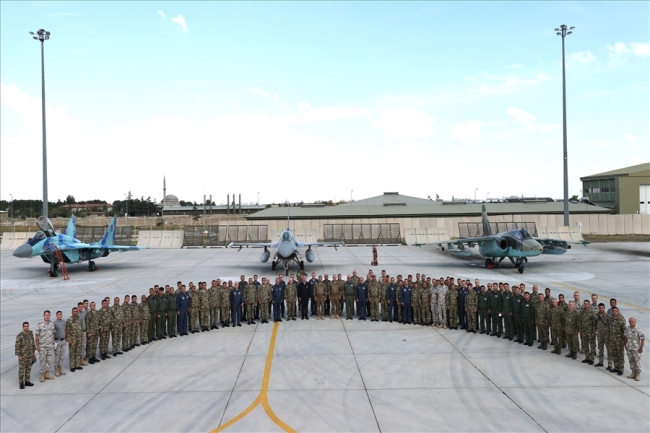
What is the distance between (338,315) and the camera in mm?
13281

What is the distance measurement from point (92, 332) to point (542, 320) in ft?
32.6

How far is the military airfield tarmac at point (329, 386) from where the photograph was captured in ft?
22.0

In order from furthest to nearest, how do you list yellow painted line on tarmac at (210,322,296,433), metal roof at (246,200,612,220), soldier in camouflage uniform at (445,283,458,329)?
1. metal roof at (246,200,612,220)
2. soldier in camouflage uniform at (445,283,458,329)
3. yellow painted line on tarmac at (210,322,296,433)

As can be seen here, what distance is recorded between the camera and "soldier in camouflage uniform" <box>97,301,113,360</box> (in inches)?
372

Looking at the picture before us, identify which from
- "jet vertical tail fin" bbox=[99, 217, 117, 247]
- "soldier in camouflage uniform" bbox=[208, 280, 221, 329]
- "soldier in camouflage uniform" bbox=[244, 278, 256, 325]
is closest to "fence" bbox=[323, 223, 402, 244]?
Result: "jet vertical tail fin" bbox=[99, 217, 117, 247]

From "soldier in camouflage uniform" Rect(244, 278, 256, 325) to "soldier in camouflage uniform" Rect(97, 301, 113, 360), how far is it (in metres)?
3.78

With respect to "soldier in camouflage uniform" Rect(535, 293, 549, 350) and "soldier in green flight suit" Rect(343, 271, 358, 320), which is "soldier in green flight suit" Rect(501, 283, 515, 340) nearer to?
"soldier in camouflage uniform" Rect(535, 293, 549, 350)

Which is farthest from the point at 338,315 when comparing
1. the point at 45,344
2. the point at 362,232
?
the point at 362,232

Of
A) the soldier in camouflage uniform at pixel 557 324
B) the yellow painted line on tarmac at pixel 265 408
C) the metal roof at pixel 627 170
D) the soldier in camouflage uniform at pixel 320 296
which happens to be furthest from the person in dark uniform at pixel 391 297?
the metal roof at pixel 627 170

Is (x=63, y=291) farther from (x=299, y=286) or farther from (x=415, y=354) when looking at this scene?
(x=415, y=354)

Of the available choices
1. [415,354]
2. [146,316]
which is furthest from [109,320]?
[415,354]

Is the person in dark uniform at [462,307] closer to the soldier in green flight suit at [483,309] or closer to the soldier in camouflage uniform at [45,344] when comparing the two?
the soldier in green flight suit at [483,309]

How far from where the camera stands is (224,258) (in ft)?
100

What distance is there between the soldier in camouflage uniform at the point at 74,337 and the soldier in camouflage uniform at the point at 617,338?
10.6 m
